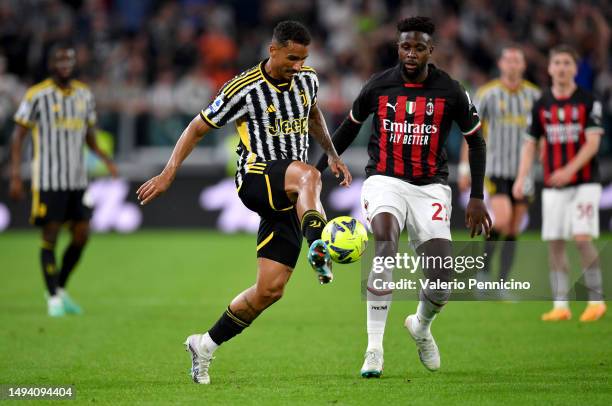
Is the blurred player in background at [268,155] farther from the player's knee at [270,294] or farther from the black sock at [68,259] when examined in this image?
the black sock at [68,259]

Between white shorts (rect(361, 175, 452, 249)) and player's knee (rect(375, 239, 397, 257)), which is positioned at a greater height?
white shorts (rect(361, 175, 452, 249))

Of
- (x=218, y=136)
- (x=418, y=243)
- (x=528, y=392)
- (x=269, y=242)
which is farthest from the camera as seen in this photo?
(x=218, y=136)

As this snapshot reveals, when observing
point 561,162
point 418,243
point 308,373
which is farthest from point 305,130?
point 561,162

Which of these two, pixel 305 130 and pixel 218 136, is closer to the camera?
pixel 305 130

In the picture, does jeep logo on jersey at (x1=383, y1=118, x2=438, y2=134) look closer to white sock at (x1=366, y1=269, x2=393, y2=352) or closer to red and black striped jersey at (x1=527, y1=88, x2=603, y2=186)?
white sock at (x1=366, y1=269, x2=393, y2=352)

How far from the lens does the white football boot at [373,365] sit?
6.67 meters

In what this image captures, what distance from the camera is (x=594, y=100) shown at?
383 inches

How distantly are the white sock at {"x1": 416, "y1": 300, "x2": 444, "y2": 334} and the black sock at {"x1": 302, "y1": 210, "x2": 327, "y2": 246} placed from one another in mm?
1312

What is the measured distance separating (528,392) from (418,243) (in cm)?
142

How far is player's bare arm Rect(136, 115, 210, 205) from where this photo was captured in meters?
6.24

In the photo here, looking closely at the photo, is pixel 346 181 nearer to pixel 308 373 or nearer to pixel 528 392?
pixel 308 373

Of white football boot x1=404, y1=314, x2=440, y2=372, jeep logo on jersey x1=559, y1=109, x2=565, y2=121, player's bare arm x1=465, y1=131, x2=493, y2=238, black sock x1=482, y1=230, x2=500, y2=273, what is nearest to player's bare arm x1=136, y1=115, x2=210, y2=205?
player's bare arm x1=465, y1=131, x2=493, y2=238

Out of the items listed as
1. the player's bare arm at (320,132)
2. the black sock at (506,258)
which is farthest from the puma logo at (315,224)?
the black sock at (506,258)

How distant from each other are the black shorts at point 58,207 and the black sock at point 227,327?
4490 millimetres
